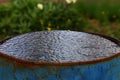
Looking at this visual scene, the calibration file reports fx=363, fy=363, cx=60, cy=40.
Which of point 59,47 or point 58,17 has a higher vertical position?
point 59,47

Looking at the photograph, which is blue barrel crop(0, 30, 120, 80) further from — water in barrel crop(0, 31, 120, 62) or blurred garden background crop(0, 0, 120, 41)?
blurred garden background crop(0, 0, 120, 41)

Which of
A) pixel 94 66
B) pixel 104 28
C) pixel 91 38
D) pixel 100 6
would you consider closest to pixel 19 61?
pixel 94 66

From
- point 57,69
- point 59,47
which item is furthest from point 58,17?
point 57,69

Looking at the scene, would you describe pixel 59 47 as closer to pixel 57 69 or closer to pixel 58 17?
pixel 57 69

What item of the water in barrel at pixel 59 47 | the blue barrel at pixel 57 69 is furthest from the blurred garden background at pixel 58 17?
the blue barrel at pixel 57 69

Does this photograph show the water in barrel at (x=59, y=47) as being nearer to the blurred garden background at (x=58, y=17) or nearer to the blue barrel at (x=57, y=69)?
the blue barrel at (x=57, y=69)

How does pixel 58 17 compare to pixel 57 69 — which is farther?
pixel 58 17
